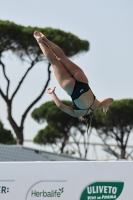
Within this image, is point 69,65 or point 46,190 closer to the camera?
point 46,190

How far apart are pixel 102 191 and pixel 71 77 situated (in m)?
1.45

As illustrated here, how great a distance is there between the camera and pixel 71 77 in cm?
748

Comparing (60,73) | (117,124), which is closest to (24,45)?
(117,124)

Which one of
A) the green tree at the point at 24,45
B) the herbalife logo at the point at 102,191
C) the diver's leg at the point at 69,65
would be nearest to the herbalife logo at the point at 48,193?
the herbalife logo at the point at 102,191

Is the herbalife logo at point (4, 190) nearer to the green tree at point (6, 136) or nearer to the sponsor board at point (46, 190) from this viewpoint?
the sponsor board at point (46, 190)

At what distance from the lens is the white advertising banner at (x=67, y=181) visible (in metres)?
6.88

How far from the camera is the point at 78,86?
7363 mm

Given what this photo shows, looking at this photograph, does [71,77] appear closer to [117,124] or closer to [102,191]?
[102,191]

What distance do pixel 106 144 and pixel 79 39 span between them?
10.8 metres

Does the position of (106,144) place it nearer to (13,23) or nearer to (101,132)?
(101,132)

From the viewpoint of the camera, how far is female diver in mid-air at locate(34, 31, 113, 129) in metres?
7.38

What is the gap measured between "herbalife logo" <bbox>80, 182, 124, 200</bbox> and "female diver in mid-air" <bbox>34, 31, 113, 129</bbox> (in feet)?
3.44

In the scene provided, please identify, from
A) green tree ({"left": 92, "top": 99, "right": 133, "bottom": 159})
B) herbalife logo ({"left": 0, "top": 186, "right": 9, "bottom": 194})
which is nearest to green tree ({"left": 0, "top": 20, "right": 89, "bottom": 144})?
green tree ({"left": 92, "top": 99, "right": 133, "bottom": 159})

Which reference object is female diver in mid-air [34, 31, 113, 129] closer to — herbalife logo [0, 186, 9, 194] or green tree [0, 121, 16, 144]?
herbalife logo [0, 186, 9, 194]
